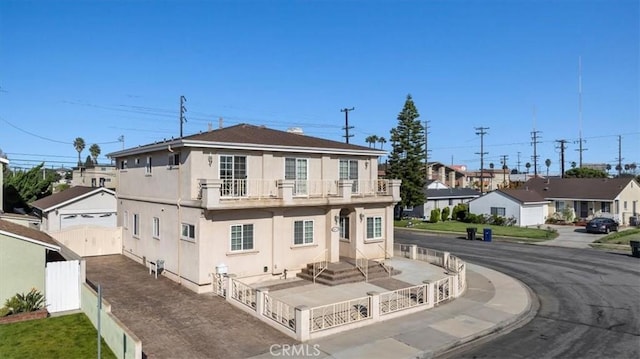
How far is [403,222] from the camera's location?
170 ft

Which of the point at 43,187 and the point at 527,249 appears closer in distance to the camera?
the point at 527,249

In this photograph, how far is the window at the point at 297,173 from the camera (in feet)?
73.3

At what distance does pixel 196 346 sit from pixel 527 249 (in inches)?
1110

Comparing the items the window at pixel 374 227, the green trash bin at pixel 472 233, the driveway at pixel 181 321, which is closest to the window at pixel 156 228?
the driveway at pixel 181 321

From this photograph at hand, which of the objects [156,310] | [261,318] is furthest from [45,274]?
[261,318]

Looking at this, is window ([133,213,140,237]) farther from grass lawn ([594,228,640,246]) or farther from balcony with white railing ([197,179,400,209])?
grass lawn ([594,228,640,246])

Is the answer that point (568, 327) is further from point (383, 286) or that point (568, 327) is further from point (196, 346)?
point (196, 346)

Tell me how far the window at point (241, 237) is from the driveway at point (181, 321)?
257cm

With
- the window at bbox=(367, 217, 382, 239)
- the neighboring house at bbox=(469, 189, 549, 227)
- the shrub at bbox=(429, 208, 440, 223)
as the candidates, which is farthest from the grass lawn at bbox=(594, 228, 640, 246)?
the window at bbox=(367, 217, 382, 239)

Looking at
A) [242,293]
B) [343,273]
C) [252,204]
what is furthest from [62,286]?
[343,273]

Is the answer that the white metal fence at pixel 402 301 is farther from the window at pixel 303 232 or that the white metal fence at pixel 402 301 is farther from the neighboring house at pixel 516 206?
the neighboring house at pixel 516 206

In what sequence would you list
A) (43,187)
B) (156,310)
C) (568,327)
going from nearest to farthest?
(568,327), (156,310), (43,187)

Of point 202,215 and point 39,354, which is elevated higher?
point 202,215

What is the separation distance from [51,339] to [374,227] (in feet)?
54.8
